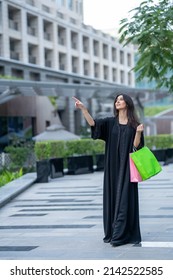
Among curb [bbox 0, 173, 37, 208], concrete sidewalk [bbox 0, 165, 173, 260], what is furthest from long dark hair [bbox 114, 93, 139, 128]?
curb [bbox 0, 173, 37, 208]

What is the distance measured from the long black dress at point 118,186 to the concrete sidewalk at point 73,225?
20 cm

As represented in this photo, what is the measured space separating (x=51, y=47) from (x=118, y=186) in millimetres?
41621

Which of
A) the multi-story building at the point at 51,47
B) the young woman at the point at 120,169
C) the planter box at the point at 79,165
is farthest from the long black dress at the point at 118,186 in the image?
the multi-story building at the point at 51,47

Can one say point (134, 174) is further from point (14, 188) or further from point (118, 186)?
point (14, 188)

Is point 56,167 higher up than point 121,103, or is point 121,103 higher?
point 121,103

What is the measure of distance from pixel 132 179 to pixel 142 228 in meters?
2.07

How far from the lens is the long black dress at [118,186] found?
7215 millimetres

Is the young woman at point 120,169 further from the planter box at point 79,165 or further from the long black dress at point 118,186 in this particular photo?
the planter box at point 79,165

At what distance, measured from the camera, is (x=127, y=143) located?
24.0ft

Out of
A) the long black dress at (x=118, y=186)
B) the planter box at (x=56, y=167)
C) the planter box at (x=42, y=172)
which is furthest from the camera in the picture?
the planter box at (x=56, y=167)

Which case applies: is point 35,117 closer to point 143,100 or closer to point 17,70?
point 17,70

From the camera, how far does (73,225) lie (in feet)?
31.7

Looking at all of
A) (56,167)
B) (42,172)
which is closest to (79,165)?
(56,167)
